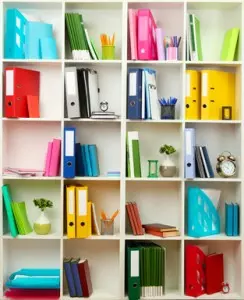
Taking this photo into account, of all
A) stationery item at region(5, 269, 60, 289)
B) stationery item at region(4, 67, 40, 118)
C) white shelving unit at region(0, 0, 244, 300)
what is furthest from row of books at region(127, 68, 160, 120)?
stationery item at region(5, 269, 60, 289)

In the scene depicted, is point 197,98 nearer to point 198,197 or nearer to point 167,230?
point 198,197

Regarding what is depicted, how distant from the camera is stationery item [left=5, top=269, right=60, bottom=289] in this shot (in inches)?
142

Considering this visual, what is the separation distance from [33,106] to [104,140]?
0.59 metres

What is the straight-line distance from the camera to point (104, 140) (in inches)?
152

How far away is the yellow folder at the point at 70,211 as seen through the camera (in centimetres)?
359

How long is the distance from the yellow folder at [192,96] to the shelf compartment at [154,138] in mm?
176

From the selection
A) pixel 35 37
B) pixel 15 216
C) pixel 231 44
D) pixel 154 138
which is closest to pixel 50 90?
pixel 35 37

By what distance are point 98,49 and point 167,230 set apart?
1452mm

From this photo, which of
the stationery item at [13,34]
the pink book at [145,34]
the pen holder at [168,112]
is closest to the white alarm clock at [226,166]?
the pen holder at [168,112]

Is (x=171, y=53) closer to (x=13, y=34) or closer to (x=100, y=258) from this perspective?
(x=13, y=34)

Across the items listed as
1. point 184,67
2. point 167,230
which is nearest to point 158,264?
point 167,230

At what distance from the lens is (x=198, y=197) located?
3662 mm

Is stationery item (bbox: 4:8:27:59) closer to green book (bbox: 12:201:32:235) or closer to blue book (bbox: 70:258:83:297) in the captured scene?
green book (bbox: 12:201:32:235)

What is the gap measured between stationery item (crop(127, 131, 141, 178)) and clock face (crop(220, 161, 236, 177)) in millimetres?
616
